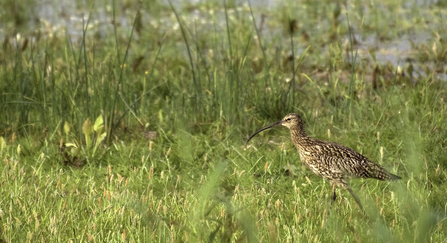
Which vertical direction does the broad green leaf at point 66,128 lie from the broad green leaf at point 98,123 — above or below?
below

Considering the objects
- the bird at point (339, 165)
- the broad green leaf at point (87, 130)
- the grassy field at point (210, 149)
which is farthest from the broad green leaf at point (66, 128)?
the bird at point (339, 165)

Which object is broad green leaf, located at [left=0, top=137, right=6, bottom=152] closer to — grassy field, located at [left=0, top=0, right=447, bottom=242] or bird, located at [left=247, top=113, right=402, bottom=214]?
grassy field, located at [left=0, top=0, right=447, bottom=242]

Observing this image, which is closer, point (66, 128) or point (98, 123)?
point (98, 123)

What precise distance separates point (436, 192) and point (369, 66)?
3.51 m

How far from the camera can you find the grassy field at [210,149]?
12.2 ft

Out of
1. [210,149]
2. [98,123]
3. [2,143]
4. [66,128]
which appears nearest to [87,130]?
[98,123]

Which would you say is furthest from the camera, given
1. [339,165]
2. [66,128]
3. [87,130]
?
[66,128]

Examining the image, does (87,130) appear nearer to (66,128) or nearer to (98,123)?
(98,123)

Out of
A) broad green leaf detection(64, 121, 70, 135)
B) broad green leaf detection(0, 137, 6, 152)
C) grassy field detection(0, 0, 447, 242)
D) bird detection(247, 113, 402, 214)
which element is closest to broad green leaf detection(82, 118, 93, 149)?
grassy field detection(0, 0, 447, 242)

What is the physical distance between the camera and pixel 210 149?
529cm

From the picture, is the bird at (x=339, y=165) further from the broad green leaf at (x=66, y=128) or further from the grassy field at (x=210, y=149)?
the broad green leaf at (x=66, y=128)

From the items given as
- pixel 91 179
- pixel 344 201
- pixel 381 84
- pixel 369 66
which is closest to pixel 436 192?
pixel 344 201

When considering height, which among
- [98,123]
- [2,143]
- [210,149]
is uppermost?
[98,123]

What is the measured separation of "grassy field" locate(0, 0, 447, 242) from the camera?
146 inches
